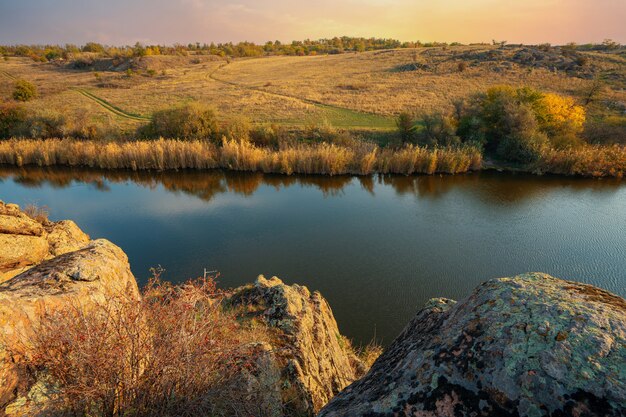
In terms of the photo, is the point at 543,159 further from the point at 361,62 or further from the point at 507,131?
the point at 361,62

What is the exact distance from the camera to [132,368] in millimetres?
3039

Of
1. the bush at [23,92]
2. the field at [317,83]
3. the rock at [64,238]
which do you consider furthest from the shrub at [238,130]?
the bush at [23,92]

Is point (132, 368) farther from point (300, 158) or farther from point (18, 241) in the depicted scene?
point (300, 158)

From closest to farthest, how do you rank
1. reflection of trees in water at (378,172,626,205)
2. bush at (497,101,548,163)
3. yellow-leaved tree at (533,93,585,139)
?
reflection of trees in water at (378,172,626,205) → bush at (497,101,548,163) → yellow-leaved tree at (533,93,585,139)

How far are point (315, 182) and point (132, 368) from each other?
21752 millimetres

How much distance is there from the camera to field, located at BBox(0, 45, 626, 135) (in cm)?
3612

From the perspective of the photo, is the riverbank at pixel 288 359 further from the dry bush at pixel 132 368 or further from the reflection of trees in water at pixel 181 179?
the reflection of trees in water at pixel 181 179

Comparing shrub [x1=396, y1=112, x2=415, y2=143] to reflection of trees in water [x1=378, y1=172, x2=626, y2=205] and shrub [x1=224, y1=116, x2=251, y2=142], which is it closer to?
reflection of trees in water [x1=378, y1=172, x2=626, y2=205]

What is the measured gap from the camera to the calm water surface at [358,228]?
42.6ft

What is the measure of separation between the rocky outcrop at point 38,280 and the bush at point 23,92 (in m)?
47.4

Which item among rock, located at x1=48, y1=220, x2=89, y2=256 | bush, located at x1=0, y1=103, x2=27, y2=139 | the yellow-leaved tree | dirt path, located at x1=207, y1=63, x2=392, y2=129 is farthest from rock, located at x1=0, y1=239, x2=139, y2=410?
bush, located at x1=0, y1=103, x2=27, y2=139

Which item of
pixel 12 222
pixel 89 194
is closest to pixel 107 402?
pixel 12 222

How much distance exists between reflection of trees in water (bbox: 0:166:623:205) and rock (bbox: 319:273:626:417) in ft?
64.9

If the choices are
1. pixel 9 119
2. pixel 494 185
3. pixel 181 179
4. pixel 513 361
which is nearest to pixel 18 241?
pixel 513 361
